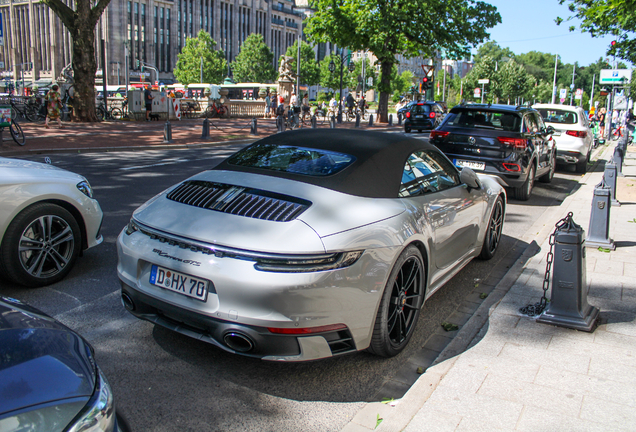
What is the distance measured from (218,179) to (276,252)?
102 centimetres

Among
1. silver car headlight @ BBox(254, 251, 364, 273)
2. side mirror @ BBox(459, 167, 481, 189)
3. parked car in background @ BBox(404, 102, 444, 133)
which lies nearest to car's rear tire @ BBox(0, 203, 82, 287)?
silver car headlight @ BBox(254, 251, 364, 273)

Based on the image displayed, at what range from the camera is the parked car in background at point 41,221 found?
429 centimetres

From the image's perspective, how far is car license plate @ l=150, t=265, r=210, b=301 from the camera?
2.95 metres

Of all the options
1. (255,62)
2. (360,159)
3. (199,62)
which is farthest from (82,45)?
(255,62)

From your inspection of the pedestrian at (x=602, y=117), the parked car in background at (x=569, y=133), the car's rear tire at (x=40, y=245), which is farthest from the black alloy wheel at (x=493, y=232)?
the pedestrian at (x=602, y=117)

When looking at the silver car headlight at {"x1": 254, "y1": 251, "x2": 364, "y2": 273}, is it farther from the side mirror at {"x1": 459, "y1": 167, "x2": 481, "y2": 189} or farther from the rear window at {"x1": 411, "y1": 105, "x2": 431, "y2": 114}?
the rear window at {"x1": 411, "y1": 105, "x2": 431, "y2": 114}

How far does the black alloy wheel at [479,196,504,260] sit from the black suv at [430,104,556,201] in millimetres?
3314

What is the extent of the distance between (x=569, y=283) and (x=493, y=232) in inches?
74.7

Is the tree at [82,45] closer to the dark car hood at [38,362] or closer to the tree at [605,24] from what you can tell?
the tree at [605,24]

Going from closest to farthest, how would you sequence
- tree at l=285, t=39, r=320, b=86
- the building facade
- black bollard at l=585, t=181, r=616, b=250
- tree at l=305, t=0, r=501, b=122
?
black bollard at l=585, t=181, r=616, b=250 → tree at l=305, t=0, r=501, b=122 → the building facade → tree at l=285, t=39, r=320, b=86

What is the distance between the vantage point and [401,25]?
35.0m

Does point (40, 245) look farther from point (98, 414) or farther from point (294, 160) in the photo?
point (98, 414)

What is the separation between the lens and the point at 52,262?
4.68 m

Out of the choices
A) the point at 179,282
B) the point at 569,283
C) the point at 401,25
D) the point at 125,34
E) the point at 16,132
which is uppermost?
the point at 125,34
